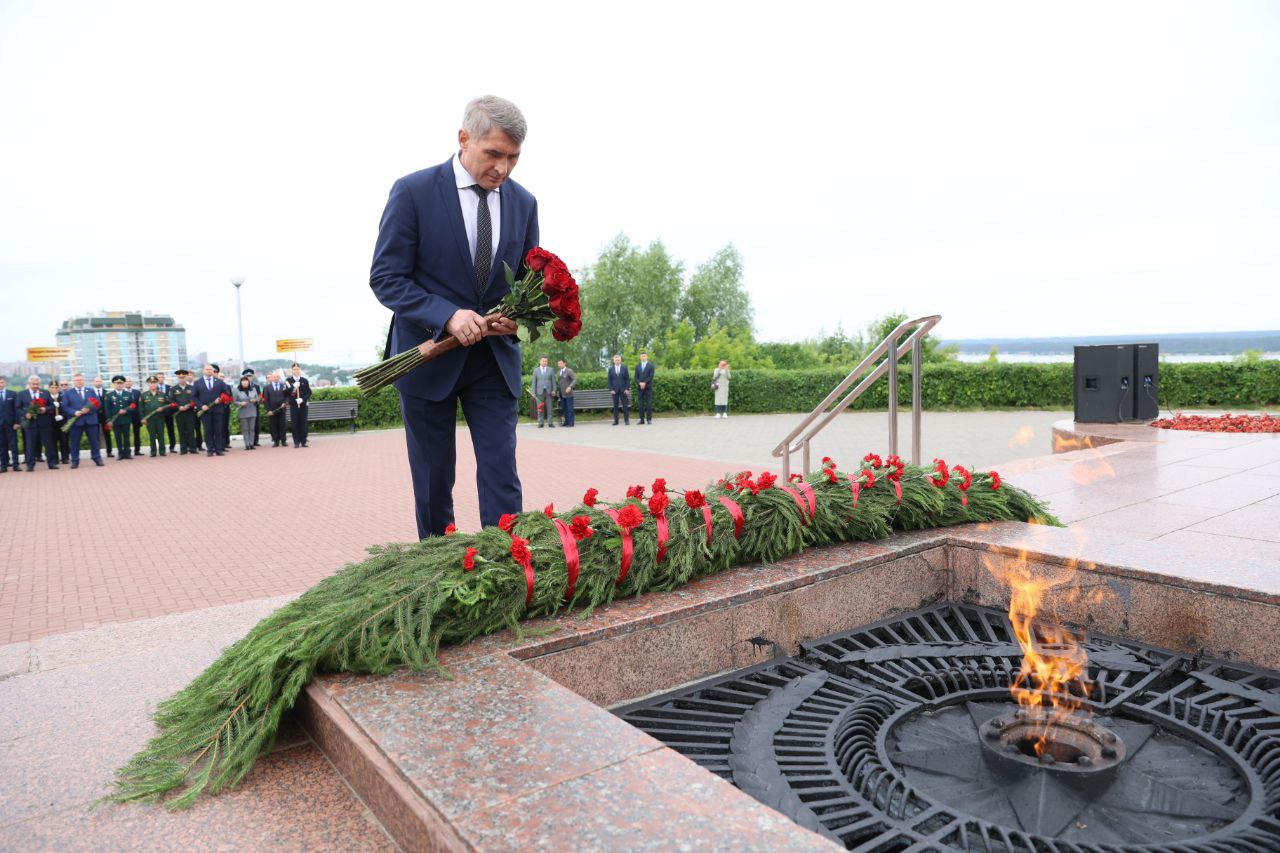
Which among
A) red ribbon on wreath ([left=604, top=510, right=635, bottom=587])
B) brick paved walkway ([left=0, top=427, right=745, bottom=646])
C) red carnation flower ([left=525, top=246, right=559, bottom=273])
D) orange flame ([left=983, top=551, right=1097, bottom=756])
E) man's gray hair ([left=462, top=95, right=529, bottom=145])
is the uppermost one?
man's gray hair ([left=462, top=95, right=529, bottom=145])

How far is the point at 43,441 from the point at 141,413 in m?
1.87

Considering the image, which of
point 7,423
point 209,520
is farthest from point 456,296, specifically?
point 7,423

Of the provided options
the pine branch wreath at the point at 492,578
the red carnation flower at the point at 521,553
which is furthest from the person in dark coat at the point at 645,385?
the red carnation flower at the point at 521,553

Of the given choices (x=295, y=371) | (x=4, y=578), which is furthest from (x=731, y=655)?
(x=295, y=371)

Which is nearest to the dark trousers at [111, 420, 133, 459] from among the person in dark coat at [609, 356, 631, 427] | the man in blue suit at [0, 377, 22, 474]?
the man in blue suit at [0, 377, 22, 474]

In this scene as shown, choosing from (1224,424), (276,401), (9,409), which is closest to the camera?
(1224,424)

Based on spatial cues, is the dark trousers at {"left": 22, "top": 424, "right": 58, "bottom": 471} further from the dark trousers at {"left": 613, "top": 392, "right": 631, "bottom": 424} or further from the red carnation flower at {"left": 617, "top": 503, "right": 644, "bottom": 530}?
the red carnation flower at {"left": 617, "top": 503, "right": 644, "bottom": 530}

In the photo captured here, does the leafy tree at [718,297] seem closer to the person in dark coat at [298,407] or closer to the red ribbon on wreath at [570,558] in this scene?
the person in dark coat at [298,407]

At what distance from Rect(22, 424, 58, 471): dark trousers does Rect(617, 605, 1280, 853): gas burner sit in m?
16.1

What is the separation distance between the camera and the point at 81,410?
49.9ft

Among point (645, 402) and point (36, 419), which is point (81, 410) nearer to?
point (36, 419)

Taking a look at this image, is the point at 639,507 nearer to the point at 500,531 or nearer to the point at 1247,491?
the point at 500,531

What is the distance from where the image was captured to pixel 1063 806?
207 cm

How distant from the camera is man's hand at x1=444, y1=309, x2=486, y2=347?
312 cm
